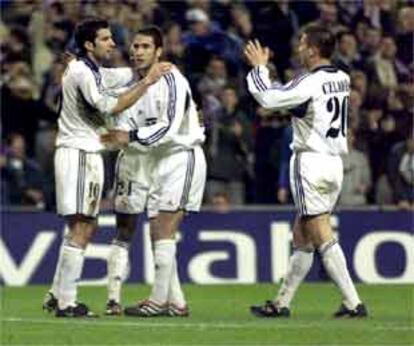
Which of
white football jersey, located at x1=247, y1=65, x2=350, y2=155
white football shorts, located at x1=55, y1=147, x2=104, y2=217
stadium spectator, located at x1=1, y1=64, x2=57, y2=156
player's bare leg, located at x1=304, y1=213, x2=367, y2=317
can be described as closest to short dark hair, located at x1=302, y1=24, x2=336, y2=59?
white football jersey, located at x1=247, y1=65, x2=350, y2=155

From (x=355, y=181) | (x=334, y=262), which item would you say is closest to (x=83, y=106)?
(x=334, y=262)

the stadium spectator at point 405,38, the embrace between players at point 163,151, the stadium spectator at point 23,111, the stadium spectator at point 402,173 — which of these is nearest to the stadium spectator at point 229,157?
the stadium spectator at point 402,173

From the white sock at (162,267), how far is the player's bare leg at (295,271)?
2.53 feet

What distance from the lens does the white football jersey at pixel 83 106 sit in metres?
13.1

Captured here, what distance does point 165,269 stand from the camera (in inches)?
525

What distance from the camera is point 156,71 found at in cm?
1318

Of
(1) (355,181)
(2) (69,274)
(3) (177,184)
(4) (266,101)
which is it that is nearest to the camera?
(4) (266,101)

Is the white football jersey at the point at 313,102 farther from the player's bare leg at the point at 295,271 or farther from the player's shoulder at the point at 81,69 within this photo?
the player's shoulder at the point at 81,69

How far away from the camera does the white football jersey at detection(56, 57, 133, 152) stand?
1307 cm

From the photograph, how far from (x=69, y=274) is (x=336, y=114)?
7.75 ft

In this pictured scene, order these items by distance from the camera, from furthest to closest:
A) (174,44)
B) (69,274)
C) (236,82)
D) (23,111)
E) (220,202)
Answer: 1. (236,82)
2. (174,44)
3. (23,111)
4. (220,202)
5. (69,274)

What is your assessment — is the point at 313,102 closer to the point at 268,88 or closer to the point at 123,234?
the point at 268,88

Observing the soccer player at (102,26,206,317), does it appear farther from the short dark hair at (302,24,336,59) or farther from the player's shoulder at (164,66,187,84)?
the short dark hair at (302,24,336,59)

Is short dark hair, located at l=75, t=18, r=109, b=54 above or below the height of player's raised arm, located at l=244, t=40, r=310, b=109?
above
